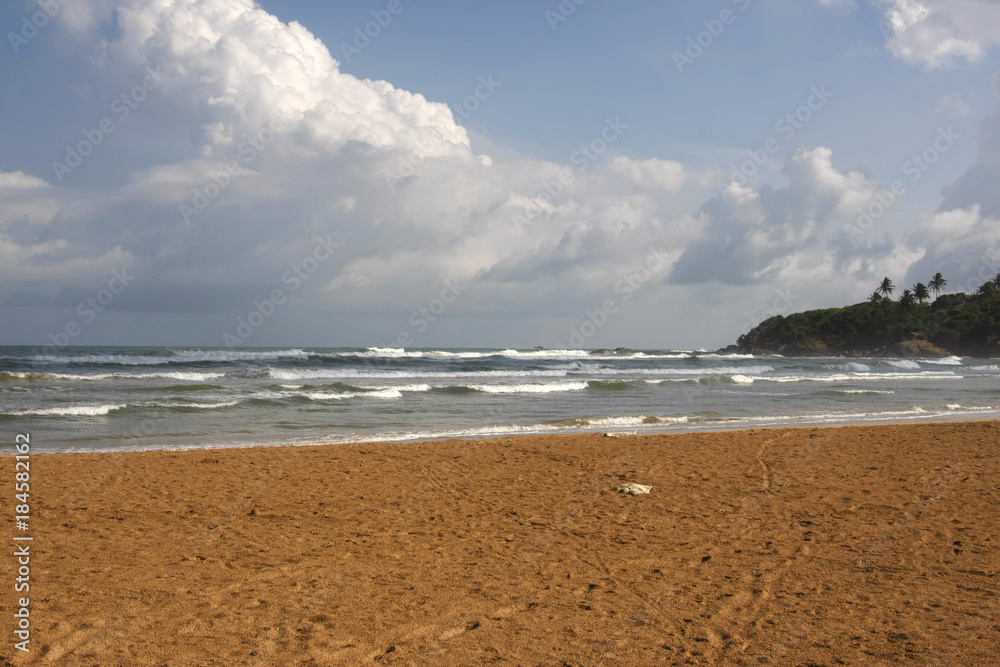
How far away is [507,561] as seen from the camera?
587cm

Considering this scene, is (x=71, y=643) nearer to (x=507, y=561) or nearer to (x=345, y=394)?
(x=507, y=561)

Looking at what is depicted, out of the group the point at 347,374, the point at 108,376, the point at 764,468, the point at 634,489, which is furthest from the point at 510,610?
the point at 108,376

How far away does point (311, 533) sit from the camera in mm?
6719

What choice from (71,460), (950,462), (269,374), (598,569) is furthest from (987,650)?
(269,374)

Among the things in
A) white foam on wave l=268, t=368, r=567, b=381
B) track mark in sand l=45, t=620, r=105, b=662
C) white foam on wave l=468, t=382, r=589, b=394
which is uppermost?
white foam on wave l=268, t=368, r=567, b=381

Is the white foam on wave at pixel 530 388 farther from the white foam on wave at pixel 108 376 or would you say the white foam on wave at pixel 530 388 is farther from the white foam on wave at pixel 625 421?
the white foam on wave at pixel 108 376

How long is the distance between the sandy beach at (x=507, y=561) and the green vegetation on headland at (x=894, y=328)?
250 ft

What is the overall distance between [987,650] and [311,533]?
18.7ft

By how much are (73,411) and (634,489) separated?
1510 centimetres

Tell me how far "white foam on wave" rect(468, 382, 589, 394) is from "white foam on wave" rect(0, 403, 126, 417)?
42.1 feet

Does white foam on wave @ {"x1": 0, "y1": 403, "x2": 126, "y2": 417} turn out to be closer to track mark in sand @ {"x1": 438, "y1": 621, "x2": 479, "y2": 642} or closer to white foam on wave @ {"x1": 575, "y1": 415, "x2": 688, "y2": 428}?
white foam on wave @ {"x1": 575, "y1": 415, "x2": 688, "y2": 428}

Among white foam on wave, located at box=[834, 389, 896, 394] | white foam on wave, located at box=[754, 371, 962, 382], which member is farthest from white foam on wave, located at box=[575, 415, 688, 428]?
white foam on wave, located at box=[754, 371, 962, 382]

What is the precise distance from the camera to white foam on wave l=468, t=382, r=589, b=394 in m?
25.5

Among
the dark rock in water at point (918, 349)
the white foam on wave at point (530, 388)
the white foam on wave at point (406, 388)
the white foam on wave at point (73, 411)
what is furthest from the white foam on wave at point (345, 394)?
the dark rock in water at point (918, 349)
